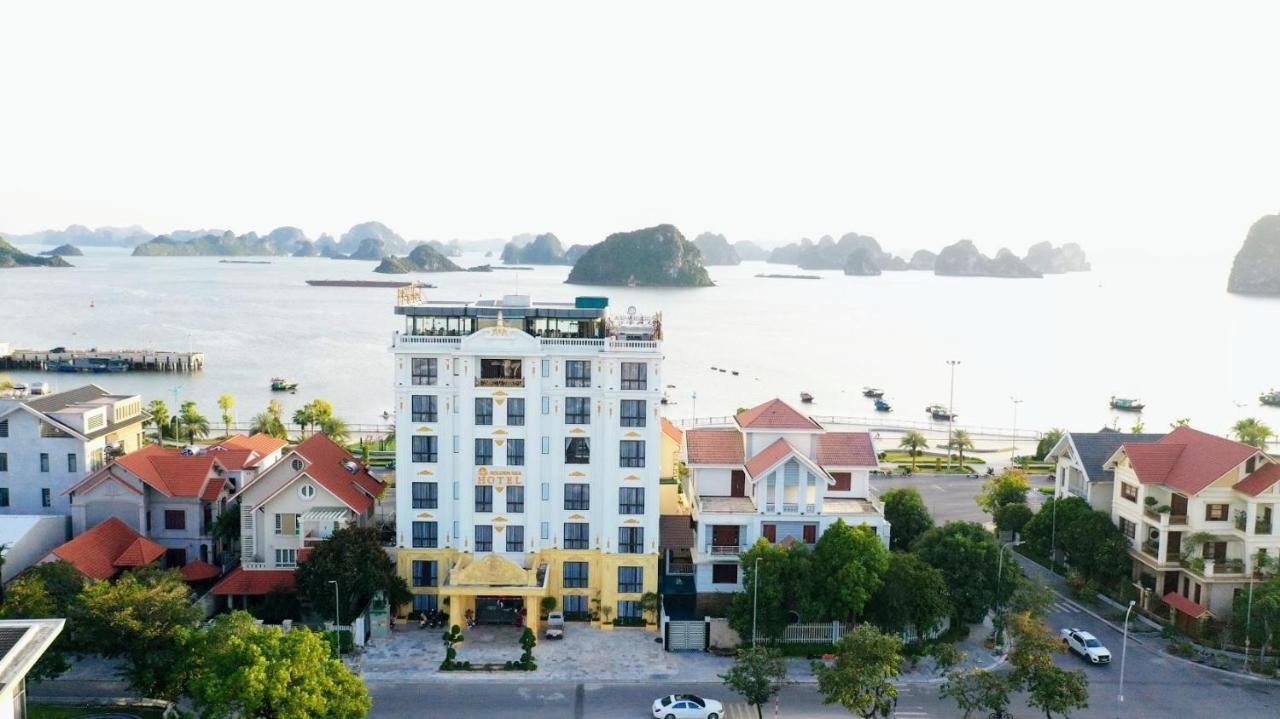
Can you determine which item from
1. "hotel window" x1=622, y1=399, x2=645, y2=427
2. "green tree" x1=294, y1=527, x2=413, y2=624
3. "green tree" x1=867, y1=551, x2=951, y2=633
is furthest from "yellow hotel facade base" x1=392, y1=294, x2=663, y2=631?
"green tree" x1=867, y1=551, x2=951, y2=633

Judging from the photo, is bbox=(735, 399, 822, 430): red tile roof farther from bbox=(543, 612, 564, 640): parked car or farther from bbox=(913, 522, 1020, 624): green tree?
bbox=(543, 612, 564, 640): parked car

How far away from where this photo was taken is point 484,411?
148 ft

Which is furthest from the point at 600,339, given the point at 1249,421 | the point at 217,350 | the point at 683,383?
the point at 217,350

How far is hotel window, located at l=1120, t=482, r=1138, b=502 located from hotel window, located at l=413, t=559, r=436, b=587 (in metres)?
36.2

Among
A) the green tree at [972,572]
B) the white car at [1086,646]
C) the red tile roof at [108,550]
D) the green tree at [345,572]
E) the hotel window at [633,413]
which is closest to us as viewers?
the white car at [1086,646]

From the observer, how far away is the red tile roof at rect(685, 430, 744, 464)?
48.5 m

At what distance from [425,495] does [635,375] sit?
11.8 meters

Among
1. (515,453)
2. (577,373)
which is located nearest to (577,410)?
(577,373)

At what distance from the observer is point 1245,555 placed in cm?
4475

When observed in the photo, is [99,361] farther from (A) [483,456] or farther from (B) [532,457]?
(B) [532,457]

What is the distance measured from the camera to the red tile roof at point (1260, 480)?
43906 mm

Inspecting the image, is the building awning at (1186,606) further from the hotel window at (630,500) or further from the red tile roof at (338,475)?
the red tile roof at (338,475)

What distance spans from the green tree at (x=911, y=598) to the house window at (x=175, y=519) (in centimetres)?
3523

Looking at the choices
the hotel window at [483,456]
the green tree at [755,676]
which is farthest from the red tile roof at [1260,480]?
the hotel window at [483,456]
